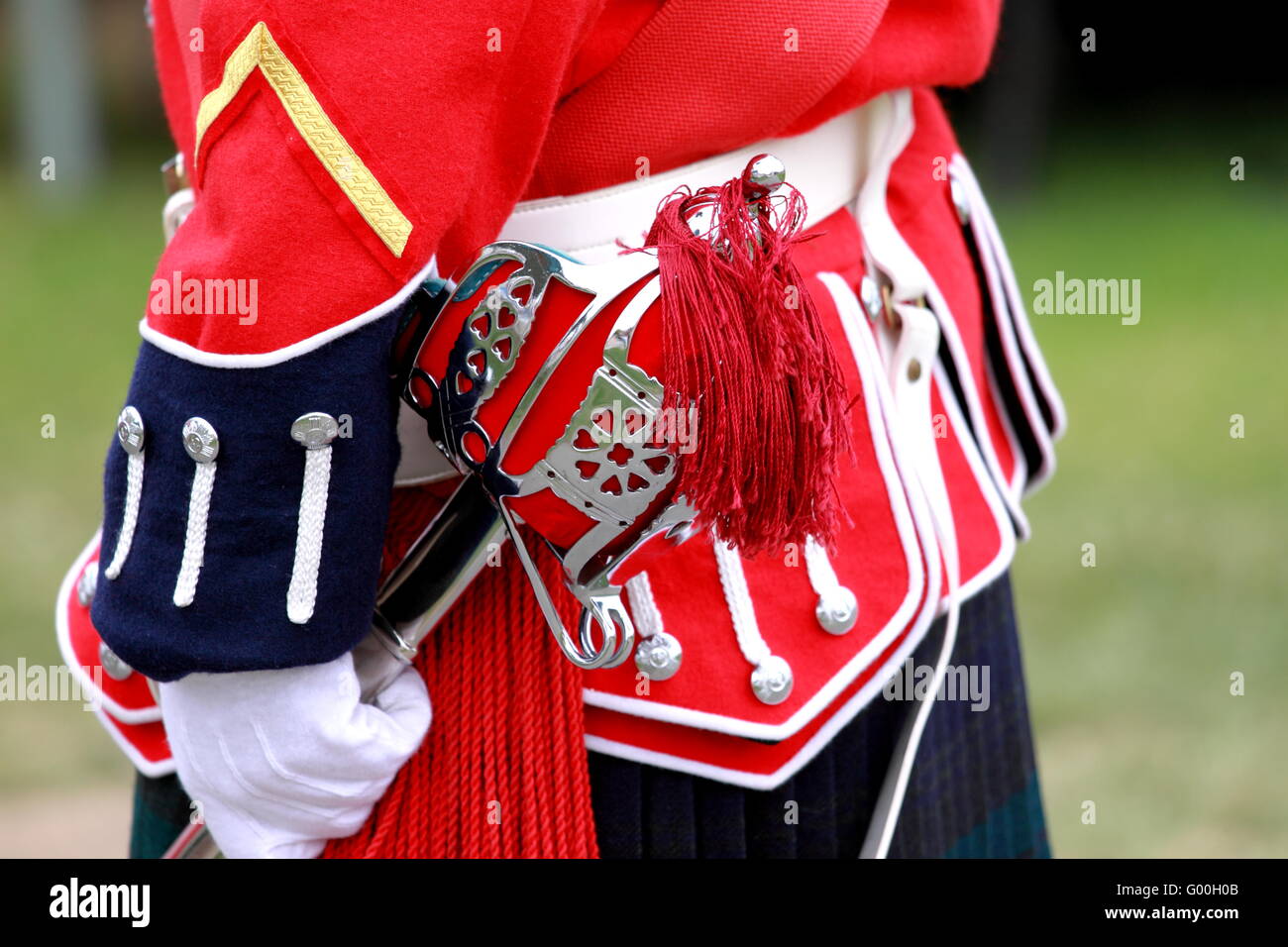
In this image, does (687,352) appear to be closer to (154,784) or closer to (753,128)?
(753,128)

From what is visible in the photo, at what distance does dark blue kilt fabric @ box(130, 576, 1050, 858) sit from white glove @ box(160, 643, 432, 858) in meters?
0.13

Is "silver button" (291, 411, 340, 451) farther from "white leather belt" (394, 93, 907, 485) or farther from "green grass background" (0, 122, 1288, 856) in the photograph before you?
"green grass background" (0, 122, 1288, 856)

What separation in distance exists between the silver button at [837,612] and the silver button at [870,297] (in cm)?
19

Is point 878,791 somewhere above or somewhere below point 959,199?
below

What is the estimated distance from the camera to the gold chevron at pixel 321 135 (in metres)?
0.76

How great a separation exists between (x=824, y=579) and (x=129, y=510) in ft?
1.36

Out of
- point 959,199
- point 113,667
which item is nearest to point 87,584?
point 113,667

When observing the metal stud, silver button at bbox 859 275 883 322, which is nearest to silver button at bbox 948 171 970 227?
silver button at bbox 859 275 883 322

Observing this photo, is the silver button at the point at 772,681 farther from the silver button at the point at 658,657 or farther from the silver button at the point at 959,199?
the silver button at the point at 959,199

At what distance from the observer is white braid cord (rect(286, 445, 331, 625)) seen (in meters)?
0.79

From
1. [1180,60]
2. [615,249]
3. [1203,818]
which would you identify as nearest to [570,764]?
[615,249]

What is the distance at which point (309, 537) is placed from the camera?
80 cm

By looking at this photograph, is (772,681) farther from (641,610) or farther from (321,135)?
(321,135)
